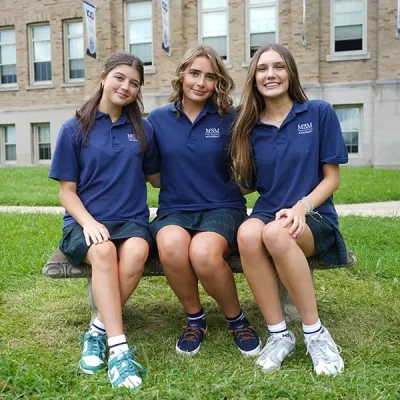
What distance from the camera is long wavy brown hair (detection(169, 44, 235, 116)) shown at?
3.30m

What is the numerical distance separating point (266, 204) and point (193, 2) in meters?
15.2

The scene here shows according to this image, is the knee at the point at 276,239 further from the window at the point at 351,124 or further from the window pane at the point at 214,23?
the window pane at the point at 214,23

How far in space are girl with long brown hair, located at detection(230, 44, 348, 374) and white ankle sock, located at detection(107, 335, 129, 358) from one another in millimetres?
681

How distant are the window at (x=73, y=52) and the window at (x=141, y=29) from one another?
205 cm

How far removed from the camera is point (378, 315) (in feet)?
11.9

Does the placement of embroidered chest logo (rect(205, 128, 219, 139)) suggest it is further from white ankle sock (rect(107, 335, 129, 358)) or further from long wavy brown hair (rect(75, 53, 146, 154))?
white ankle sock (rect(107, 335, 129, 358))

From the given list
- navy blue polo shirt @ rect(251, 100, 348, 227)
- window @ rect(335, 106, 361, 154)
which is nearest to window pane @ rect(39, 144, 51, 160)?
window @ rect(335, 106, 361, 154)

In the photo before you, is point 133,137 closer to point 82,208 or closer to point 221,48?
point 82,208

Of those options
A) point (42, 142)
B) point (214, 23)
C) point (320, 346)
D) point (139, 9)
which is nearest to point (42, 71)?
point (42, 142)

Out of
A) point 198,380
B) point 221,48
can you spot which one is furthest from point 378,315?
point 221,48

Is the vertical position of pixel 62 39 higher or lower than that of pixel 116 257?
higher

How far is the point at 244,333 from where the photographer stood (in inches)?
123

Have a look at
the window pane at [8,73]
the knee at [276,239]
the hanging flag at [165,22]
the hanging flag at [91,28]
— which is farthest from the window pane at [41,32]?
the knee at [276,239]

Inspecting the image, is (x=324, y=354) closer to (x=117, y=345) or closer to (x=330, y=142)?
(x=117, y=345)
